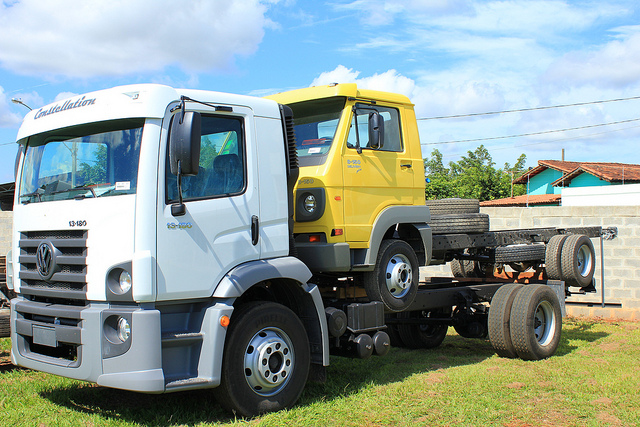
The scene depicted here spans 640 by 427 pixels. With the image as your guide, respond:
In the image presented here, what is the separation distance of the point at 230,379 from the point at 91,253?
150 cm

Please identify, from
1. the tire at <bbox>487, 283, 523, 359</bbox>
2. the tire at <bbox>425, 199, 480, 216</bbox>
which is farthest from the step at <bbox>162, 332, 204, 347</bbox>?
the tire at <bbox>487, 283, 523, 359</bbox>

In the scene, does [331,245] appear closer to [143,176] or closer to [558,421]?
[143,176]

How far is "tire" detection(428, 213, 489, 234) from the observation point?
26.3ft

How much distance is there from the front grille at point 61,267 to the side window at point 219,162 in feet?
3.07

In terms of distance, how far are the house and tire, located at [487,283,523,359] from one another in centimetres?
3156

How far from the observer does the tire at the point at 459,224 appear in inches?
316

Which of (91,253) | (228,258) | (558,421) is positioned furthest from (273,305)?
(558,421)

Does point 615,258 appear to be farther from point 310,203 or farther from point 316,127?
point 310,203

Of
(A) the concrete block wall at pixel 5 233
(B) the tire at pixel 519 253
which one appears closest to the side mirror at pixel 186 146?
(B) the tire at pixel 519 253

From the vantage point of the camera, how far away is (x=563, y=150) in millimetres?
65812

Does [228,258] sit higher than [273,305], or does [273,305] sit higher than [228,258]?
[228,258]

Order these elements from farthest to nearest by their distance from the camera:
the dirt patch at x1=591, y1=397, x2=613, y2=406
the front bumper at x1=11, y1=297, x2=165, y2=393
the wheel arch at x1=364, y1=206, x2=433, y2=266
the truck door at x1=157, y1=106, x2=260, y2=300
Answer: the wheel arch at x1=364, y1=206, x2=433, y2=266, the dirt patch at x1=591, y1=397, x2=613, y2=406, the truck door at x1=157, y1=106, x2=260, y2=300, the front bumper at x1=11, y1=297, x2=165, y2=393

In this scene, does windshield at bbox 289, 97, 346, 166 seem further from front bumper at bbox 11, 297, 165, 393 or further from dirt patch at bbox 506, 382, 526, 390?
dirt patch at bbox 506, 382, 526, 390

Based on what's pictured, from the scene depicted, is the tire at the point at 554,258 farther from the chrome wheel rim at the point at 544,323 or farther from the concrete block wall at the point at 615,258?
the concrete block wall at the point at 615,258
